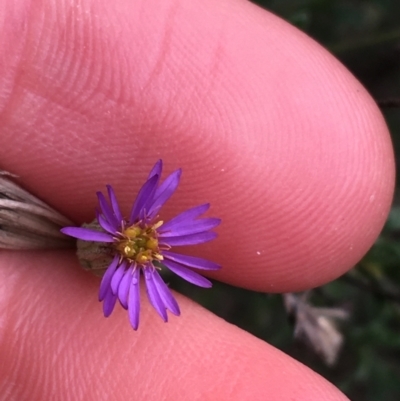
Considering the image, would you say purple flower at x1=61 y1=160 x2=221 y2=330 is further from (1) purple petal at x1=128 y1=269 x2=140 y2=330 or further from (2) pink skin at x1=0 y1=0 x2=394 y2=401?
(2) pink skin at x1=0 y1=0 x2=394 y2=401

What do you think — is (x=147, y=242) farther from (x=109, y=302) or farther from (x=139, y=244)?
(x=109, y=302)

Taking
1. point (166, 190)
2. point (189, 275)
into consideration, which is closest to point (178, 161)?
point (166, 190)

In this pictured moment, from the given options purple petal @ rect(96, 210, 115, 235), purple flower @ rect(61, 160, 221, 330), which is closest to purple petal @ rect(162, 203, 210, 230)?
purple flower @ rect(61, 160, 221, 330)

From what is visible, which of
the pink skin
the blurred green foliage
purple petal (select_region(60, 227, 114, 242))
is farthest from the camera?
the blurred green foliage

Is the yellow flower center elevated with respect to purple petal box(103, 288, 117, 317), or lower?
elevated

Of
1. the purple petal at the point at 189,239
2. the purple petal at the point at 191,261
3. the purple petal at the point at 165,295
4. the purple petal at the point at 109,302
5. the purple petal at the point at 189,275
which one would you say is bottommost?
the purple petal at the point at 109,302

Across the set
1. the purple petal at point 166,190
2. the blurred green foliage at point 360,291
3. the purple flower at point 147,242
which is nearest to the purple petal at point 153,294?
the purple flower at point 147,242

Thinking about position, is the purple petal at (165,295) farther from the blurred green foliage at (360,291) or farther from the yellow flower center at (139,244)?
the blurred green foliage at (360,291)
